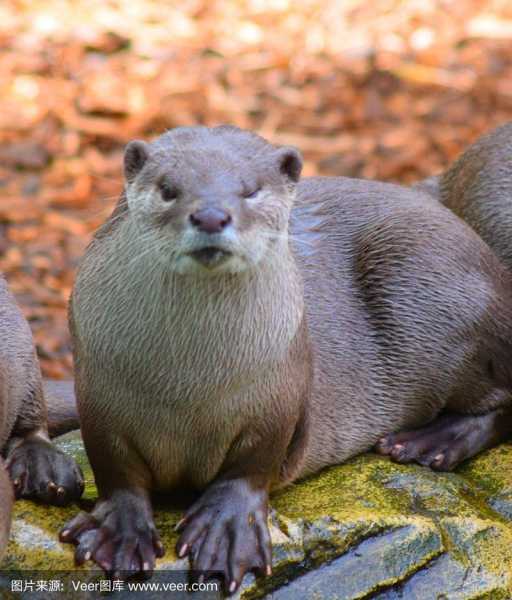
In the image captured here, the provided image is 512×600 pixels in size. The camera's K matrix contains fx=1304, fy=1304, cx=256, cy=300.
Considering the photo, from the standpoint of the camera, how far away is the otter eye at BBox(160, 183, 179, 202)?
2.79 m

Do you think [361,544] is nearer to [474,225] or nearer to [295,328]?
[295,328]

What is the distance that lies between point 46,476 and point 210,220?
3.23ft

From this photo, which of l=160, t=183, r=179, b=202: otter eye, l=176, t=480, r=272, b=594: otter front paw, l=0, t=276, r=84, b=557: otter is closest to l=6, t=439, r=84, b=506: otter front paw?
l=0, t=276, r=84, b=557: otter

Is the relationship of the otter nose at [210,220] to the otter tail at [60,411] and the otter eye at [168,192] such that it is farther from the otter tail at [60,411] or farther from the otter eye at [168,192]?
the otter tail at [60,411]

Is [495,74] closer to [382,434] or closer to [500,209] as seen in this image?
[500,209]

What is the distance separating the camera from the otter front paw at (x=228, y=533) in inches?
118

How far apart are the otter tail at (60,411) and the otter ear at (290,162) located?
1395 millimetres

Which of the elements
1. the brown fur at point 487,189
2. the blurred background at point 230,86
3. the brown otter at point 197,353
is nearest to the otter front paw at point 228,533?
the brown otter at point 197,353

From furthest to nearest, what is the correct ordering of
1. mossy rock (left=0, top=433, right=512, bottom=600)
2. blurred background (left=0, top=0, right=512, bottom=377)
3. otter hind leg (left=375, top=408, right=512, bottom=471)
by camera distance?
blurred background (left=0, top=0, right=512, bottom=377) < otter hind leg (left=375, top=408, right=512, bottom=471) < mossy rock (left=0, top=433, right=512, bottom=600)

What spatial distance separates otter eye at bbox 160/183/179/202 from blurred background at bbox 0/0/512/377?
11.5 ft

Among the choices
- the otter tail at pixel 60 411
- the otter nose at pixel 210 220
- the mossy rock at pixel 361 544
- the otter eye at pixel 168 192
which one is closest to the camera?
the otter nose at pixel 210 220

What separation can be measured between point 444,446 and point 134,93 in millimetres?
4223

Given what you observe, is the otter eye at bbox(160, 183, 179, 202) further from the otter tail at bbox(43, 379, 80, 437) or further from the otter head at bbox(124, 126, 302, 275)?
the otter tail at bbox(43, 379, 80, 437)

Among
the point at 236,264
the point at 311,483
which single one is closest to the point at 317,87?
the point at 311,483
